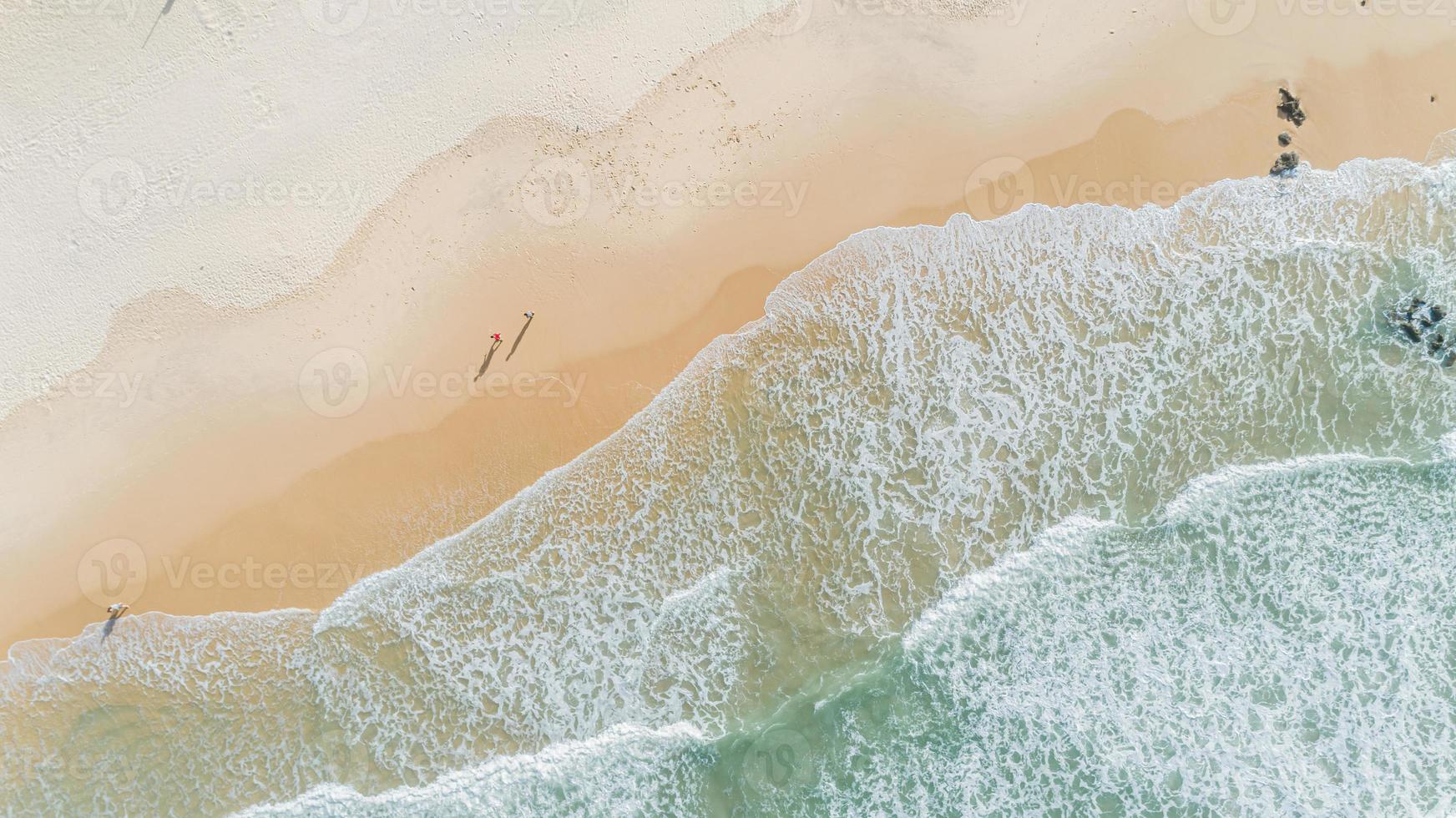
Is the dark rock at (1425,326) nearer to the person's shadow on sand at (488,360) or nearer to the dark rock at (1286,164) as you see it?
the dark rock at (1286,164)

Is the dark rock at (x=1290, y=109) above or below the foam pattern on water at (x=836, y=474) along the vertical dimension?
above

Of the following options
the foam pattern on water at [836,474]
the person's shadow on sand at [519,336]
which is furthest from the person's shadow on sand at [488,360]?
the foam pattern on water at [836,474]

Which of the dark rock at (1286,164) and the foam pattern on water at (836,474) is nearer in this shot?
the foam pattern on water at (836,474)

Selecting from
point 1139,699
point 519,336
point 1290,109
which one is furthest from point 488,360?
point 1290,109

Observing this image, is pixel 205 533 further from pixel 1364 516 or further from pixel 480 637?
pixel 1364 516

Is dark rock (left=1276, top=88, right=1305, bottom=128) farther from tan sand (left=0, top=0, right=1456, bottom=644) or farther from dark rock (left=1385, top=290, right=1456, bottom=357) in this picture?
dark rock (left=1385, top=290, right=1456, bottom=357)

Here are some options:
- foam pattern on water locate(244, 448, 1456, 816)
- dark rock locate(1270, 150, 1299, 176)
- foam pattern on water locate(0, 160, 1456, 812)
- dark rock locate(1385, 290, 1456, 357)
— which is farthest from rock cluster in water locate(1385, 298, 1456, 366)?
dark rock locate(1270, 150, 1299, 176)
